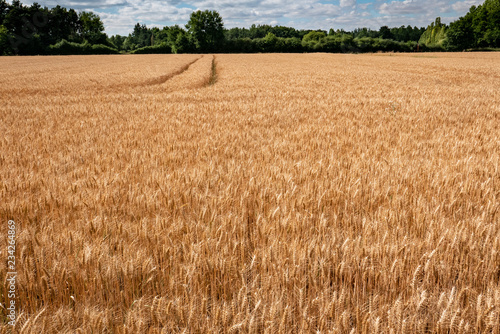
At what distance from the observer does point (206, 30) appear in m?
94.2

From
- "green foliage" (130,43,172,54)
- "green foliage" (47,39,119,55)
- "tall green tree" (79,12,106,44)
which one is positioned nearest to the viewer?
"green foliage" (47,39,119,55)

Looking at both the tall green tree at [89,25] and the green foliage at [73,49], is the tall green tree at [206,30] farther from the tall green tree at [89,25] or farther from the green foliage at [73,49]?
the tall green tree at [89,25]

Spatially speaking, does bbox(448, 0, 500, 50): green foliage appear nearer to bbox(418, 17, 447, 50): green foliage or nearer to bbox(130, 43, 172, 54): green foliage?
bbox(418, 17, 447, 50): green foliage

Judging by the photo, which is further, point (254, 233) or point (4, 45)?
point (4, 45)

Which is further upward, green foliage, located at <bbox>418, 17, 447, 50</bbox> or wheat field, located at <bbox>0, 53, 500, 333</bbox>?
green foliage, located at <bbox>418, 17, 447, 50</bbox>

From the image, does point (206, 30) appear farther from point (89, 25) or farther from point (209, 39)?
point (89, 25)

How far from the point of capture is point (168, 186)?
3.23 metres

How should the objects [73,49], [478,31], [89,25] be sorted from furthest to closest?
[89,25]
[478,31]
[73,49]

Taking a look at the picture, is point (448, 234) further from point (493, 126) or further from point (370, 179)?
point (493, 126)

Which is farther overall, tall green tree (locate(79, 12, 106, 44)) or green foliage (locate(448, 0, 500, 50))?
tall green tree (locate(79, 12, 106, 44))

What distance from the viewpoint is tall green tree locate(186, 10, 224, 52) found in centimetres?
9200

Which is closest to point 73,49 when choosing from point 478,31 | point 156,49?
point 156,49

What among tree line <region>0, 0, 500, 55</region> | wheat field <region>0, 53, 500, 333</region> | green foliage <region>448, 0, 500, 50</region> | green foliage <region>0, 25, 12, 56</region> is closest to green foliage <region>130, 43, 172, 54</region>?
tree line <region>0, 0, 500, 55</region>

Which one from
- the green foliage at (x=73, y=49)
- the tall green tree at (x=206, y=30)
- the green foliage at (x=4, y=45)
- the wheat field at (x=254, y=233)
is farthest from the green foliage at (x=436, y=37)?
the green foliage at (x=4, y=45)
